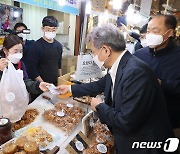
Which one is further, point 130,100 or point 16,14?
point 16,14

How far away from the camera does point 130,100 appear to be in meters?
A: 1.37

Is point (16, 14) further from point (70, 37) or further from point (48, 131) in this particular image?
point (48, 131)

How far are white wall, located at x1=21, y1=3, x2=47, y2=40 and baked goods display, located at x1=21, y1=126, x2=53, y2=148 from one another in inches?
156

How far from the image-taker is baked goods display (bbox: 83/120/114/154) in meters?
1.55

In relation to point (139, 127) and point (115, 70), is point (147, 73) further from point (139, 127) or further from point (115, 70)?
point (139, 127)

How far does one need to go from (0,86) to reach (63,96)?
928 millimetres

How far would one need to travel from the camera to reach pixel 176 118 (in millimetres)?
2451

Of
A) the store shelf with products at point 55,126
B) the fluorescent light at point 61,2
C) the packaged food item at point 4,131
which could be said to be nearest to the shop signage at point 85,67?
the store shelf with products at point 55,126

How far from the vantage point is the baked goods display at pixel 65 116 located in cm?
186

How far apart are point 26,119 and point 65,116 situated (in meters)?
0.41

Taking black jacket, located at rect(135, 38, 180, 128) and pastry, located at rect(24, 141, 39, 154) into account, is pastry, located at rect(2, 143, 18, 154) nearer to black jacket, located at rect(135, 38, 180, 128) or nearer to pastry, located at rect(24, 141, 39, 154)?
pastry, located at rect(24, 141, 39, 154)

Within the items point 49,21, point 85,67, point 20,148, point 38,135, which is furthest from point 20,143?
point 49,21

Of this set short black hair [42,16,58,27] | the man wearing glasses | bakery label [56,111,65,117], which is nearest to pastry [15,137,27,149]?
bakery label [56,111,65,117]

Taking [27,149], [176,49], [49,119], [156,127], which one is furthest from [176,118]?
[27,149]
